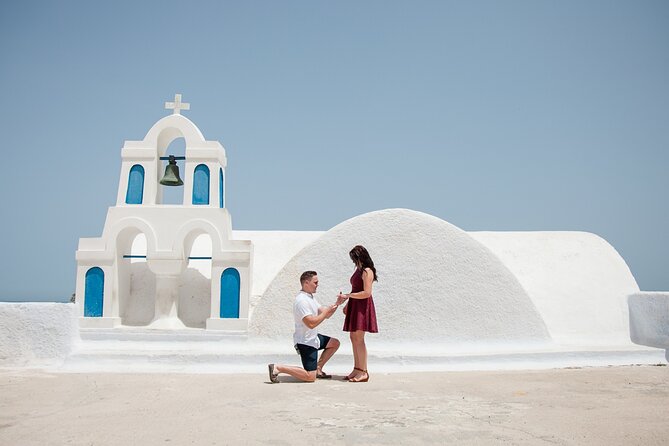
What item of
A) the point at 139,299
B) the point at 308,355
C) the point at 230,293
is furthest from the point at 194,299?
the point at 308,355

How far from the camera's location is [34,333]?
7652 millimetres

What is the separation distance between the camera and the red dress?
633cm

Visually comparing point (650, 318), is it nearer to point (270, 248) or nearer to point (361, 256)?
point (361, 256)

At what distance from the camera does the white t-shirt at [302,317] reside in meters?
6.12

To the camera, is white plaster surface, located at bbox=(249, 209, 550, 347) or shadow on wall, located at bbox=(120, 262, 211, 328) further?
shadow on wall, located at bbox=(120, 262, 211, 328)

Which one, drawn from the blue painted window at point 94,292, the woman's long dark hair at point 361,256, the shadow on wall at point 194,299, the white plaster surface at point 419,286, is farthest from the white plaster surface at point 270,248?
the woman's long dark hair at point 361,256

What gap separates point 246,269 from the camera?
12062 mm

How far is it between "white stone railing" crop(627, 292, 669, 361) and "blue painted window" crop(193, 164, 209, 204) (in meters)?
8.56

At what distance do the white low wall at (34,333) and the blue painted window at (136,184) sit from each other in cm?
508

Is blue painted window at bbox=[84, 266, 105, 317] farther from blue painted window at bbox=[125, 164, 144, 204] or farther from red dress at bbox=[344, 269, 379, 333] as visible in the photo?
red dress at bbox=[344, 269, 379, 333]

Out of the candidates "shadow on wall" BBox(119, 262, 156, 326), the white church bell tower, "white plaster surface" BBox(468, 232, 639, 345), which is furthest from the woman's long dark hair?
"shadow on wall" BBox(119, 262, 156, 326)

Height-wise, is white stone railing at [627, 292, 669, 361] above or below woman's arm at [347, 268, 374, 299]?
below

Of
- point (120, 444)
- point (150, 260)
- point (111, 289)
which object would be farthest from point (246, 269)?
point (120, 444)

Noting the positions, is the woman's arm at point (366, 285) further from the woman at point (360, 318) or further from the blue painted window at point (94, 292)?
the blue painted window at point (94, 292)
